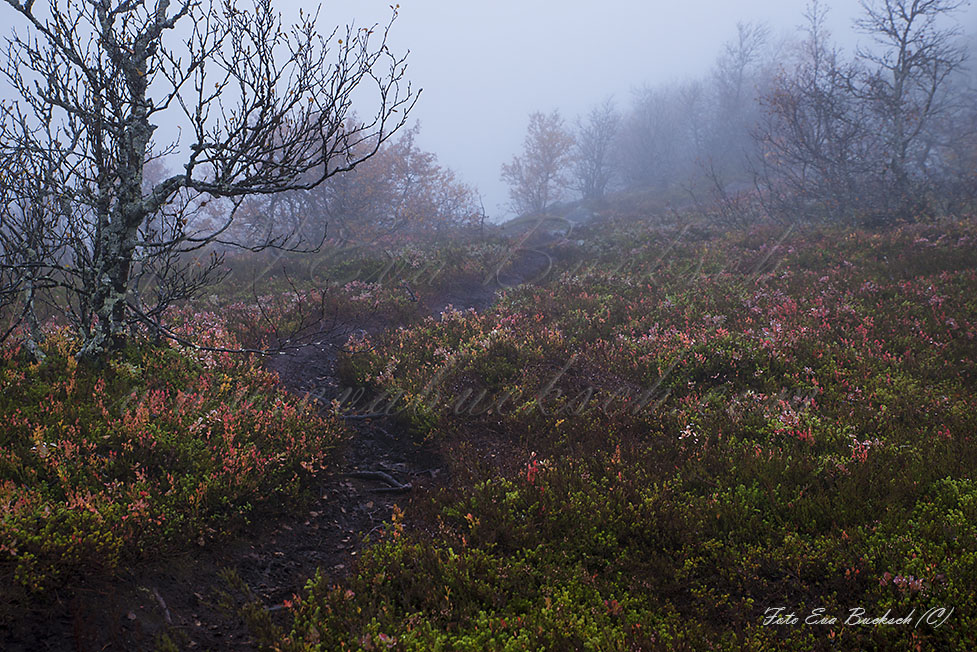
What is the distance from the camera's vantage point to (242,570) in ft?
15.8

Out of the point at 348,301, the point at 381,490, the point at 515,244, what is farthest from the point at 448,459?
the point at 515,244

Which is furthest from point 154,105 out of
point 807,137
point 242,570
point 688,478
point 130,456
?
point 807,137

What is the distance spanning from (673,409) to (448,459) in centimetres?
363

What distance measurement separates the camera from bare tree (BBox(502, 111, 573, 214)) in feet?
170

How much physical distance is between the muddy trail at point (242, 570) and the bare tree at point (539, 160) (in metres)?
46.9

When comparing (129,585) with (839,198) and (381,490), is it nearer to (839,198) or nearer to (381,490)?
(381,490)

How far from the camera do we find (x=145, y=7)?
22.3 ft

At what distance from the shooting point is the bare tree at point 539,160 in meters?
51.7

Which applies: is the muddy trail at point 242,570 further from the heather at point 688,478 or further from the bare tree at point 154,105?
the bare tree at point 154,105

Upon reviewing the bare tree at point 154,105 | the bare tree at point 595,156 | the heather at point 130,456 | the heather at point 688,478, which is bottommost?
the heather at point 688,478

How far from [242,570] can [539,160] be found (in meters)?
52.8

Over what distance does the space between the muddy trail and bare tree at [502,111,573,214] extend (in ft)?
154

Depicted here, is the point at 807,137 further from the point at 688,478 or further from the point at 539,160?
the point at 539,160

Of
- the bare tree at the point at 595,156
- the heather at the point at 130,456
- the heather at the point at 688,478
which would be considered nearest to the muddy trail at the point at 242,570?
the heather at the point at 130,456
